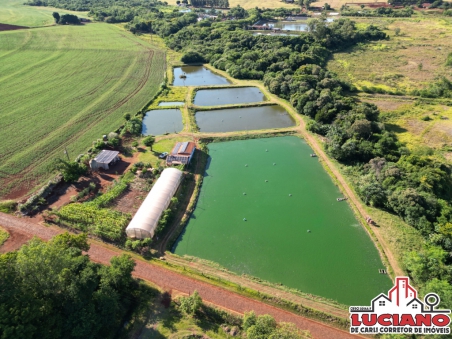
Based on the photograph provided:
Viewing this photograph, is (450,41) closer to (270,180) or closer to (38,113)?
(270,180)

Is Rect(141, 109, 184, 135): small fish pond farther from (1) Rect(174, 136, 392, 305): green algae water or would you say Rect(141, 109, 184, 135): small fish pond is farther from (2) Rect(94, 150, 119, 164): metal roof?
(1) Rect(174, 136, 392, 305): green algae water

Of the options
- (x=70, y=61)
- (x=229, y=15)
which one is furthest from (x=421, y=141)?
(x=229, y=15)

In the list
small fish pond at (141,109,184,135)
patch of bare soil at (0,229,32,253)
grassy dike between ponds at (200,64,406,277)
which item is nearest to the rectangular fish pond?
grassy dike between ponds at (200,64,406,277)

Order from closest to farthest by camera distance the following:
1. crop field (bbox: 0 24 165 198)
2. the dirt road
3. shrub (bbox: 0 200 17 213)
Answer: the dirt road
shrub (bbox: 0 200 17 213)
crop field (bbox: 0 24 165 198)

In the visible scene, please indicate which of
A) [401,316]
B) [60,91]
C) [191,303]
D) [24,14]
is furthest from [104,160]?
[24,14]

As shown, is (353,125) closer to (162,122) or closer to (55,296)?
(162,122)
